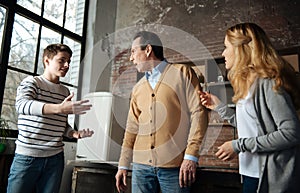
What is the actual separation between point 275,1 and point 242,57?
2784 millimetres

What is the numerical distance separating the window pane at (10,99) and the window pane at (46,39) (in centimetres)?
35

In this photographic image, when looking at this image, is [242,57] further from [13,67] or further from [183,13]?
[183,13]

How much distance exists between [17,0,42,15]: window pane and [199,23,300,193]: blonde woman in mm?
2954

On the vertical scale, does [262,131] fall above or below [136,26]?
below

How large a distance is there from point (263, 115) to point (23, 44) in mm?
3055

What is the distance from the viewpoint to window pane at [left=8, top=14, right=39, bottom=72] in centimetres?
318

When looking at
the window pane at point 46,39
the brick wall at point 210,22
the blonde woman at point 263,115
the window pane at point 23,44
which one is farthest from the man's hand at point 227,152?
the window pane at point 46,39

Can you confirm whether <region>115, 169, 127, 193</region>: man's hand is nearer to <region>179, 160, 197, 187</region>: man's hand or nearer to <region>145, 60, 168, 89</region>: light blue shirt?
<region>179, 160, 197, 187</region>: man's hand

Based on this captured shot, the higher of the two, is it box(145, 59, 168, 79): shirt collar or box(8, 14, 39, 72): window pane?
box(8, 14, 39, 72): window pane

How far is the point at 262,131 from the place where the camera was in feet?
3.33

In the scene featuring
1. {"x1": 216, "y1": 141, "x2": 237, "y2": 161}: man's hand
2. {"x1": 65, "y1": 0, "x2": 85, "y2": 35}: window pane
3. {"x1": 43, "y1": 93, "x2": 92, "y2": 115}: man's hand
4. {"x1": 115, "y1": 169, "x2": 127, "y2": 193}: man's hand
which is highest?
{"x1": 65, "y1": 0, "x2": 85, "y2": 35}: window pane

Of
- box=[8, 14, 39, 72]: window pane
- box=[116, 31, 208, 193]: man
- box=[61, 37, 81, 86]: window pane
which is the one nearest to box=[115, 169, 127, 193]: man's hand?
box=[116, 31, 208, 193]: man

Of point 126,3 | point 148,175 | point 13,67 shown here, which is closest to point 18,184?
point 148,175

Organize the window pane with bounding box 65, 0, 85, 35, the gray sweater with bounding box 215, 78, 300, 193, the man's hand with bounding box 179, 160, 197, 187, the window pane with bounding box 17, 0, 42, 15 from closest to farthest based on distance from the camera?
the gray sweater with bounding box 215, 78, 300, 193, the man's hand with bounding box 179, 160, 197, 187, the window pane with bounding box 17, 0, 42, 15, the window pane with bounding box 65, 0, 85, 35
